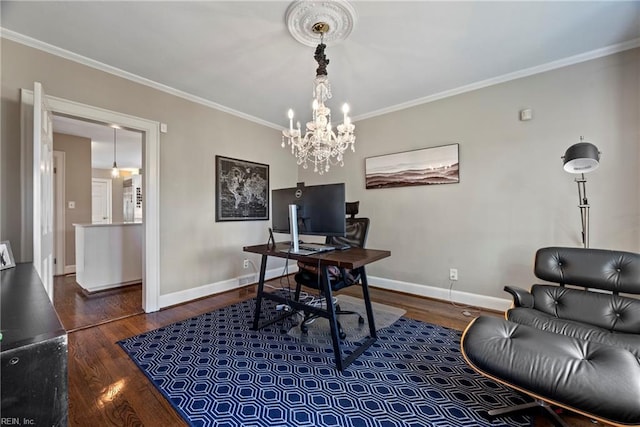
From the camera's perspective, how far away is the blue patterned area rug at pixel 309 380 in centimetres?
141

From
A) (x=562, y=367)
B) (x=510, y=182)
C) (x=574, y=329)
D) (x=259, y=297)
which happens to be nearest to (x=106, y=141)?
(x=259, y=297)

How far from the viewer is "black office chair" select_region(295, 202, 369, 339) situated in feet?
7.66

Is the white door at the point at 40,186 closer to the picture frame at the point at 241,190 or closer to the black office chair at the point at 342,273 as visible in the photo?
the picture frame at the point at 241,190

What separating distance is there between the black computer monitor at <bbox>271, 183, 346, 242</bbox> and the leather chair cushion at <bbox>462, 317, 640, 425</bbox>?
1096mm

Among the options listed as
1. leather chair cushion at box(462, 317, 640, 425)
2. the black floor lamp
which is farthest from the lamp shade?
leather chair cushion at box(462, 317, 640, 425)

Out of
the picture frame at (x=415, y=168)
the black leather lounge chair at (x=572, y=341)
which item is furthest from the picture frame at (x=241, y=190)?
the black leather lounge chair at (x=572, y=341)

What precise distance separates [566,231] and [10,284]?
13.0ft

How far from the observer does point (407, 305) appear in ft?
9.99

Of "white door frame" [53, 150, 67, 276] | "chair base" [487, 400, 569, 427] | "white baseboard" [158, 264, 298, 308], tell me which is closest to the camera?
"chair base" [487, 400, 569, 427]

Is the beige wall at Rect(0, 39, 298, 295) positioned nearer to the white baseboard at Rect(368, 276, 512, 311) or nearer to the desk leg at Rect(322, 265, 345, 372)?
the white baseboard at Rect(368, 276, 512, 311)

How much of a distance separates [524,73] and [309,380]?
3412mm

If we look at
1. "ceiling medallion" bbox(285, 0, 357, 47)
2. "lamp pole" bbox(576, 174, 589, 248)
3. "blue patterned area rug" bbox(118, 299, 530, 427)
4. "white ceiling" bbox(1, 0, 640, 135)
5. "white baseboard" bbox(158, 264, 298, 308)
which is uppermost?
"white ceiling" bbox(1, 0, 640, 135)

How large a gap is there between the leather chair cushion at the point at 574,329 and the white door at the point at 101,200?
347 inches

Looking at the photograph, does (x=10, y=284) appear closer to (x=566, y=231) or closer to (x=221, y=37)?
(x=221, y=37)
